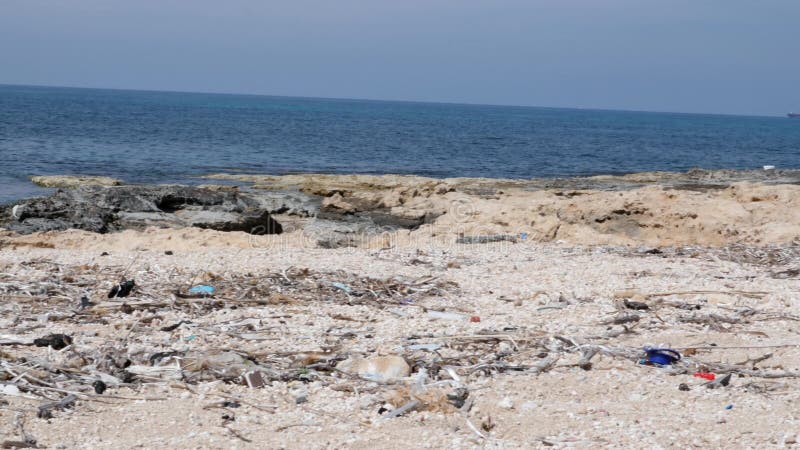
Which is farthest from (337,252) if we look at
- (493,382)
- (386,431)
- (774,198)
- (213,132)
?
(213,132)

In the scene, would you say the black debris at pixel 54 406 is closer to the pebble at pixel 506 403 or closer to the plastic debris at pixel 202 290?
the pebble at pixel 506 403

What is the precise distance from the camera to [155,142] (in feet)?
136

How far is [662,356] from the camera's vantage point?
6.50 meters

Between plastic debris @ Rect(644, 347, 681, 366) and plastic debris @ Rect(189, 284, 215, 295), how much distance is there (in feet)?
14.3

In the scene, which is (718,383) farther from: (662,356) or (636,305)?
(636,305)

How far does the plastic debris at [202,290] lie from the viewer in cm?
857

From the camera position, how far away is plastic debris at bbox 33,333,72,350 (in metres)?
6.54

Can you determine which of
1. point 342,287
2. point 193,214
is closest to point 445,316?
point 342,287

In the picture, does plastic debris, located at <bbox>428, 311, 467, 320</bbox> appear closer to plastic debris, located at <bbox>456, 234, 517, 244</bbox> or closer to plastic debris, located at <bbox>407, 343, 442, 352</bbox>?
plastic debris, located at <bbox>407, 343, 442, 352</bbox>

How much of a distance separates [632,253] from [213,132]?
44078mm

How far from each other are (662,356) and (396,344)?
209 cm

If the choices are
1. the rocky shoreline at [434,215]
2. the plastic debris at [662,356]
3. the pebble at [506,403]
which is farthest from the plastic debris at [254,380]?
the rocky shoreline at [434,215]

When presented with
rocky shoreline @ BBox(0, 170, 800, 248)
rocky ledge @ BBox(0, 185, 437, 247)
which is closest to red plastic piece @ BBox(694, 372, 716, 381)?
rocky shoreline @ BBox(0, 170, 800, 248)

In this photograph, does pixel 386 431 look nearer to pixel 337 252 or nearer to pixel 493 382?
pixel 493 382
